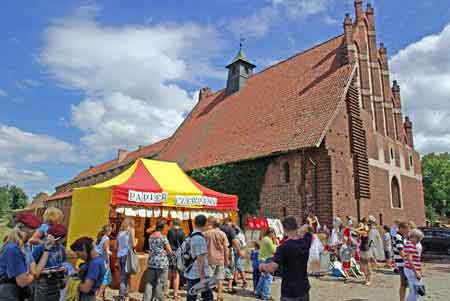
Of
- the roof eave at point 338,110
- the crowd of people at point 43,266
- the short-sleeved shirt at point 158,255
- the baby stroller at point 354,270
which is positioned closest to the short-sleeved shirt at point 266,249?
the short-sleeved shirt at point 158,255

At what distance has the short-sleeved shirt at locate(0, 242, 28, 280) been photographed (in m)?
3.52

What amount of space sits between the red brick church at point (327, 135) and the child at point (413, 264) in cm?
850

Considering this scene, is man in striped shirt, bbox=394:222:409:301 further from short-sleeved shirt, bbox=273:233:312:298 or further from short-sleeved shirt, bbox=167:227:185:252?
short-sleeved shirt, bbox=167:227:185:252

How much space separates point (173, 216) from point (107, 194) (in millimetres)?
2155

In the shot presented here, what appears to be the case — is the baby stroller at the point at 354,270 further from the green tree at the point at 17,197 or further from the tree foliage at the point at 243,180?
the green tree at the point at 17,197

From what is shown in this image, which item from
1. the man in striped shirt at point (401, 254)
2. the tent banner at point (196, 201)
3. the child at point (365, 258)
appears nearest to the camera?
the man in striped shirt at point (401, 254)

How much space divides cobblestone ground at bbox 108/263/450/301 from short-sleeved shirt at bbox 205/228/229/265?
2474mm

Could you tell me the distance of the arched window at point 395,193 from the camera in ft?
65.8

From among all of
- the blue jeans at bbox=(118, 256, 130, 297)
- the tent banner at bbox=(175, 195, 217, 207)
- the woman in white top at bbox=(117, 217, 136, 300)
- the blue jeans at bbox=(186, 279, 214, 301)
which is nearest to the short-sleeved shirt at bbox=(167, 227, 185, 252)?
the woman in white top at bbox=(117, 217, 136, 300)

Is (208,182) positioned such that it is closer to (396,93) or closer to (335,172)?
(335,172)

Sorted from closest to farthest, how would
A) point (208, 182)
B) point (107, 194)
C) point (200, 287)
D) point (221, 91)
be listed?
point (200, 287), point (107, 194), point (208, 182), point (221, 91)

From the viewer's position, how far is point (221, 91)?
29594mm

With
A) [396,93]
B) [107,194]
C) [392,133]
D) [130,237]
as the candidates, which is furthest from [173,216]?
[396,93]

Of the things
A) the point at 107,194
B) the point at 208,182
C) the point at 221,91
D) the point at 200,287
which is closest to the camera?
the point at 200,287
